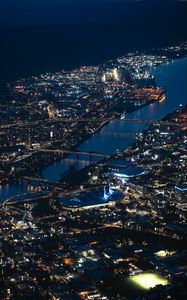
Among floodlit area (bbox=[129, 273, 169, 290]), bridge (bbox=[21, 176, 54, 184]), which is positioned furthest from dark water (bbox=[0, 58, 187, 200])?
floodlit area (bbox=[129, 273, 169, 290])

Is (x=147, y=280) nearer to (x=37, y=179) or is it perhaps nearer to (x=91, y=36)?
(x=37, y=179)

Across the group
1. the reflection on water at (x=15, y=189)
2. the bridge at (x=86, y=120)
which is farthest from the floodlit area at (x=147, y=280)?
the bridge at (x=86, y=120)

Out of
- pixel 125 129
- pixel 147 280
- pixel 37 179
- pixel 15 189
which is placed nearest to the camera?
pixel 147 280

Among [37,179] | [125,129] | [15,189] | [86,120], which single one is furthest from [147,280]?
Answer: [86,120]

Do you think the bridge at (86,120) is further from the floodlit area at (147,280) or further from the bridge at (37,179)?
the floodlit area at (147,280)

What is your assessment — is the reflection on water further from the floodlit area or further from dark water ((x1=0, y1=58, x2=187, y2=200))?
the floodlit area
